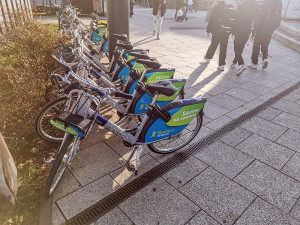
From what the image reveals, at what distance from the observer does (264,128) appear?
4363mm

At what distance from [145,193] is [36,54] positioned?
14.6ft

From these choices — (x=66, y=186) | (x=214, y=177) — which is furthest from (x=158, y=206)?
(x=66, y=186)

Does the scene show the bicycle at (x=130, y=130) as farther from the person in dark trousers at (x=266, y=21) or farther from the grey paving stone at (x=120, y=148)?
the person in dark trousers at (x=266, y=21)

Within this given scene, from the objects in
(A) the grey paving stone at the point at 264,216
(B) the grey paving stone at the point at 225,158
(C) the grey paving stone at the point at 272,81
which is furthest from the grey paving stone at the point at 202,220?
(C) the grey paving stone at the point at 272,81

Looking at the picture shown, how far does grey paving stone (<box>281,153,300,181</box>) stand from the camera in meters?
3.28

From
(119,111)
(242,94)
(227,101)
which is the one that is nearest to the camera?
(119,111)

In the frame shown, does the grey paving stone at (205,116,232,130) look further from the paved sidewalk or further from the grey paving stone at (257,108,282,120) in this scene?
the grey paving stone at (257,108,282,120)

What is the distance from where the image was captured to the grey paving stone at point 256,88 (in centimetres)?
596

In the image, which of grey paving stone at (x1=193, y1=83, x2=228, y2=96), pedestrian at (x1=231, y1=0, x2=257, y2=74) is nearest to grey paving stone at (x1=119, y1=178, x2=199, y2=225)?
grey paving stone at (x1=193, y1=83, x2=228, y2=96)

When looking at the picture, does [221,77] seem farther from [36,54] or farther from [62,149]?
[62,149]

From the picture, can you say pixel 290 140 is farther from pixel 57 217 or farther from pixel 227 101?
pixel 57 217

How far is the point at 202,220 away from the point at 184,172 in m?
0.77

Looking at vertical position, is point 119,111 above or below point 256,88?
above

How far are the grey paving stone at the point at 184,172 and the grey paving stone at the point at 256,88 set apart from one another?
3484mm
